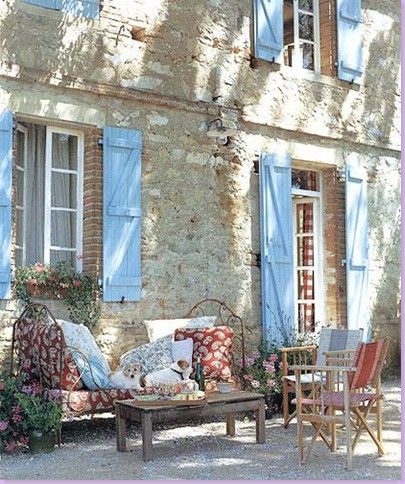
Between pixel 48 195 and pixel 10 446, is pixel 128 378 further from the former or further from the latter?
pixel 48 195

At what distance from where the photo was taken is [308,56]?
9.12 metres

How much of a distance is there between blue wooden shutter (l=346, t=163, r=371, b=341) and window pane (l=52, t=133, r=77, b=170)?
3.34 metres

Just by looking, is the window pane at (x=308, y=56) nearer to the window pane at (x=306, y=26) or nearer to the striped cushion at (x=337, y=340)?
the window pane at (x=306, y=26)

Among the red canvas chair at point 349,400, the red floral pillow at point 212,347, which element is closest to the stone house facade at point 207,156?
the red floral pillow at point 212,347

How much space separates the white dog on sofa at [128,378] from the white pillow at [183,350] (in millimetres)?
707

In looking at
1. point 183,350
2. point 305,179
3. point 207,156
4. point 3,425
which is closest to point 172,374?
point 183,350

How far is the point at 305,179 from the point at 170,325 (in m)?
2.88

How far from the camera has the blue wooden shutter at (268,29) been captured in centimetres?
827

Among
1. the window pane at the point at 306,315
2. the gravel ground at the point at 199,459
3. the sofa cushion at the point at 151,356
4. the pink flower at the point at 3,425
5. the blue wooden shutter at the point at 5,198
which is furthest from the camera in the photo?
the window pane at the point at 306,315

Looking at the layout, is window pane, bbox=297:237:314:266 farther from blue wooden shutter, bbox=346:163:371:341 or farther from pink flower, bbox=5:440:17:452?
pink flower, bbox=5:440:17:452

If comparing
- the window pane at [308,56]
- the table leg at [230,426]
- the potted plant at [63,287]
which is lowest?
the table leg at [230,426]

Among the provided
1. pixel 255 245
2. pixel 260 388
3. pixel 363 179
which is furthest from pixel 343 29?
pixel 260 388

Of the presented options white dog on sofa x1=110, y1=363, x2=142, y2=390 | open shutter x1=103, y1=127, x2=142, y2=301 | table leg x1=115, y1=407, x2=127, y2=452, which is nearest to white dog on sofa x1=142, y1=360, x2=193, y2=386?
white dog on sofa x1=110, y1=363, x2=142, y2=390

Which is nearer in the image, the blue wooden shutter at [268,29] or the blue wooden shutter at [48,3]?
the blue wooden shutter at [48,3]
